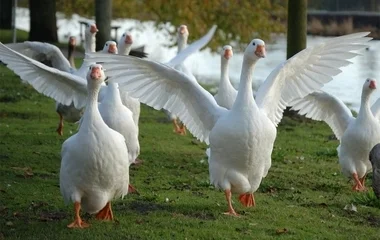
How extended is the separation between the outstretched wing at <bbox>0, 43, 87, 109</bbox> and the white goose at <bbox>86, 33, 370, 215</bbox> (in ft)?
4.82

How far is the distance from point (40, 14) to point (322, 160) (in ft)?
50.8

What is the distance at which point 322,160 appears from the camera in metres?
12.5

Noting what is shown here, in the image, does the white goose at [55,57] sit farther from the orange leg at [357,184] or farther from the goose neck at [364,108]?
the orange leg at [357,184]

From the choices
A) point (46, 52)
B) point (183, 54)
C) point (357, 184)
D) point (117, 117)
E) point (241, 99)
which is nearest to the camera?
point (241, 99)

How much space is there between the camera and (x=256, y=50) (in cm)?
857

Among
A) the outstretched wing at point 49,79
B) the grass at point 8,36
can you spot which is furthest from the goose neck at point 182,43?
the grass at point 8,36

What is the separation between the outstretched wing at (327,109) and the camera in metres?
11.4

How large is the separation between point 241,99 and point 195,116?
0.89 meters

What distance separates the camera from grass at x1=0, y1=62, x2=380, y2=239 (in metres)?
7.70

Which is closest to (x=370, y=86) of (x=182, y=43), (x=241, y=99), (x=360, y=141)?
(x=360, y=141)

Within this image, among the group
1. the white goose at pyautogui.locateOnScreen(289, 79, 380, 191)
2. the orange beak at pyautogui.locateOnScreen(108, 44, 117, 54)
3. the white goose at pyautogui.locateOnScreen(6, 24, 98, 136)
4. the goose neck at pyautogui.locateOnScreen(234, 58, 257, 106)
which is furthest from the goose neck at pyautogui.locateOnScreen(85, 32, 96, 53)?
the goose neck at pyautogui.locateOnScreen(234, 58, 257, 106)

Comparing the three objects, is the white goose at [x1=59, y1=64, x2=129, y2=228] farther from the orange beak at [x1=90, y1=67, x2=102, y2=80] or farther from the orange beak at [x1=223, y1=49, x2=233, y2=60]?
the orange beak at [x1=223, y1=49, x2=233, y2=60]

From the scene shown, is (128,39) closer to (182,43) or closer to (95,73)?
(95,73)

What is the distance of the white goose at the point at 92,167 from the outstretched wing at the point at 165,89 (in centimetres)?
93
